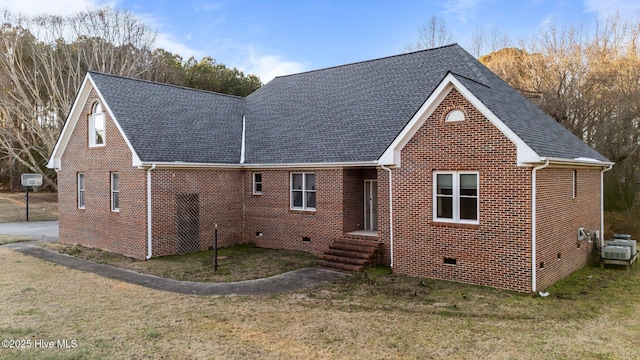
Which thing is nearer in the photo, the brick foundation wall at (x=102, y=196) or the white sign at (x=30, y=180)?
the brick foundation wall at (x=102, y=196)

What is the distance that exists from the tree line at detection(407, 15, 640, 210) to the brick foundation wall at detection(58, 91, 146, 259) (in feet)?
70.4

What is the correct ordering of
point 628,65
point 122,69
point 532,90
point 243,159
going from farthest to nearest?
1. point 122,69
2. point 532,90
3. point 628,65
4. point 243,159

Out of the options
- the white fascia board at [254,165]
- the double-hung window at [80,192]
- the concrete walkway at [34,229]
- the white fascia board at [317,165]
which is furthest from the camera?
the concrete walkway at [34,229]

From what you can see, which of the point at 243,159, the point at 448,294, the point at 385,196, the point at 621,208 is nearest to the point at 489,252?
the point at 448,294

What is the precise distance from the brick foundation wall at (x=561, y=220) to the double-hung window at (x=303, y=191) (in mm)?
7869

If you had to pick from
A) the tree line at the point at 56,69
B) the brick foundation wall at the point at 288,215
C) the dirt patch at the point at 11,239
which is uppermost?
the tree line at the point at 56,69

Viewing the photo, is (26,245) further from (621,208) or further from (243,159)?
(621,208)

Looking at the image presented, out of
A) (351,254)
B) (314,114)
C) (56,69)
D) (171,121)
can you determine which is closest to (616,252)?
(351,254)

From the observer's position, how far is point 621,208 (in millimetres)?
22703

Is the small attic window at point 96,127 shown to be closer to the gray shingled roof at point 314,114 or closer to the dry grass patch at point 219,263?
the gray shingled roof at point 314,114

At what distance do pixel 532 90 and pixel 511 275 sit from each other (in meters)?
18.5

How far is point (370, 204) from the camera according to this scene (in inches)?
603

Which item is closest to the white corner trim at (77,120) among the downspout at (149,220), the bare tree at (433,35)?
the downspout at (149,220)

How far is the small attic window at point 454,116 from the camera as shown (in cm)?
1089
